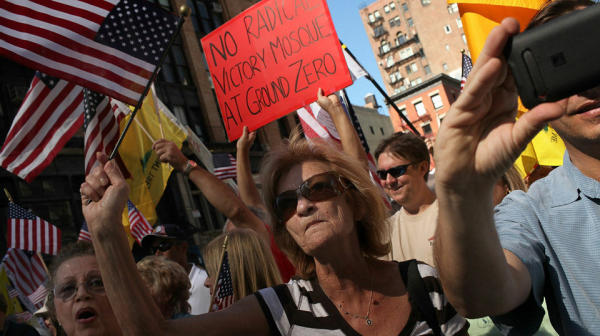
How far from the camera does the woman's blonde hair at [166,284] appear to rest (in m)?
3.51

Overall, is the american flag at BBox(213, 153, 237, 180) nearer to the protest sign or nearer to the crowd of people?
the protest sign

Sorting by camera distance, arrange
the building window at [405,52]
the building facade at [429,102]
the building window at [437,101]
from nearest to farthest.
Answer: the building facade at [429,102], the building window at [437,101], the building window at [405,52]

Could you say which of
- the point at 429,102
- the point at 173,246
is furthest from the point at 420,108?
the point at 173,246

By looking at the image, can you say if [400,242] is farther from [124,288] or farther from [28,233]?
[28,233]

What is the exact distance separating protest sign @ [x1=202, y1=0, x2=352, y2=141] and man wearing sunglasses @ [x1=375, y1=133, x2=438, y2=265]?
83 cm

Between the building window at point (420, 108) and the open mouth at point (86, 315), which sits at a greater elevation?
the building window at point (420, 108)

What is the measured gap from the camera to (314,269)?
2.51m

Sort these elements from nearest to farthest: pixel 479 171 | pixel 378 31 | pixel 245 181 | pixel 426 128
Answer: pixel 479 171 → pixel 245 181 → pixel 426 128 → pixel 378 31

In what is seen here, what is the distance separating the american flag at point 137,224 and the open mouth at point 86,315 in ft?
11.3

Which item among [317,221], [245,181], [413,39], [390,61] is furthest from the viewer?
[390,61]

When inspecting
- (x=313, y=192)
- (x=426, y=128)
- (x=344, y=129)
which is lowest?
(x=313, y=192)

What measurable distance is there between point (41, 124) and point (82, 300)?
2521 mm

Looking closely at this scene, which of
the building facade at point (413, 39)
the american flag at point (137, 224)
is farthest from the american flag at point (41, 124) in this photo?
the building facade at point (413, 39)

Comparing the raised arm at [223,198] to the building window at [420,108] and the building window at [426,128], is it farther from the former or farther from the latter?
the building window at [426,128]
